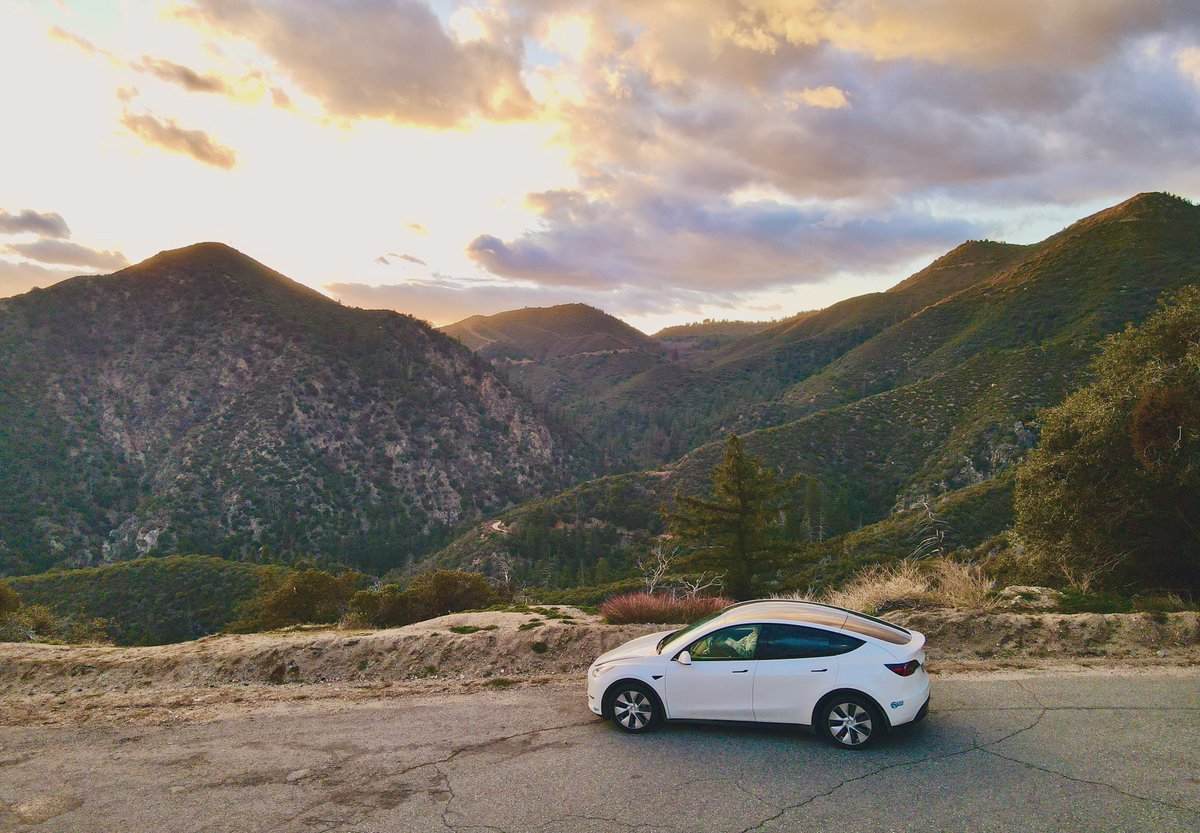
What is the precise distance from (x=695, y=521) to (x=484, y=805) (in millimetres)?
20984

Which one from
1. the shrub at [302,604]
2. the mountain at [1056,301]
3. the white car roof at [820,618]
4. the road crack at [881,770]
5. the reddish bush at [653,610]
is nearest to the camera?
the road crack at [881,770]

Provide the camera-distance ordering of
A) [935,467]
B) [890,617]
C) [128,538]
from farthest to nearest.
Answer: [128,538] → [935,467] → [890,617]

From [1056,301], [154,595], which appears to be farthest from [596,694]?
[1056,301]

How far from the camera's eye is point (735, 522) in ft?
84.9

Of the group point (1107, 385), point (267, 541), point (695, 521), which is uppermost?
point (1107, 385)

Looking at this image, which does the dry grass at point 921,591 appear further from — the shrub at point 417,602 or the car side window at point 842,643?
the shrub at point 417,602

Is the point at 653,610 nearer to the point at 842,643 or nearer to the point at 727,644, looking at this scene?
the point at 727,644

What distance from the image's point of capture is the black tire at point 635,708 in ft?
24.3

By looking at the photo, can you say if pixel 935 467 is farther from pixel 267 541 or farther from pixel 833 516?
pixel 267 541

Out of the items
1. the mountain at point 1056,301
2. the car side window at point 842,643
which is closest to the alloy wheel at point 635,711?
the car side window at point 842,643

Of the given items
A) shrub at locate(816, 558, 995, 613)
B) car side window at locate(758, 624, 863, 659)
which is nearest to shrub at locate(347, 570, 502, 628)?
shrub at locate(816, 558, 995, 613)

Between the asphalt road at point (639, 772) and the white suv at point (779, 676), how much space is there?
11.8 inches

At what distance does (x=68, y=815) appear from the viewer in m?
6.05

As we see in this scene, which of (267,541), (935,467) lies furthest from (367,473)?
(935,467)
